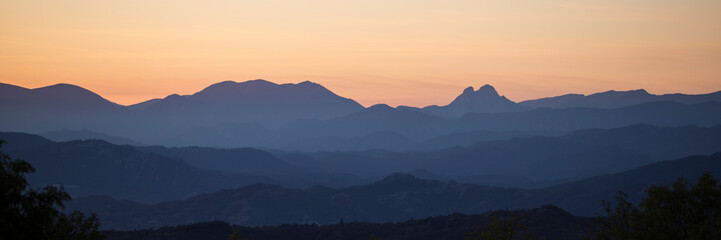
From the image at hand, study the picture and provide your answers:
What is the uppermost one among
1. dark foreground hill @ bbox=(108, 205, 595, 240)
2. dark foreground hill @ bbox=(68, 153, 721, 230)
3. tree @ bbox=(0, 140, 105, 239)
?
tree @ bbox=(0, 140, 105, 239)

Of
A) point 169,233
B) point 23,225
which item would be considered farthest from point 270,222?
point 23,225

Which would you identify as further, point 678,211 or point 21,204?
point 678,211

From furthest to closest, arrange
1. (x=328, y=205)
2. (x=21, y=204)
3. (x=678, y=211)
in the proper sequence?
1. (x=328, y=205)
2. (x=678, y=211)
3. (x=21, y=204)

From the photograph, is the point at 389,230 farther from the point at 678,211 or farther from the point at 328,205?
the point at 328,205

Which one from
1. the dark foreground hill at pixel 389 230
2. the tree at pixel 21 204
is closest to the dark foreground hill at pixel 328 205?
the dark foreground hill at pixel 389 230

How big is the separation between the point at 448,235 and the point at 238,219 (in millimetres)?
81510

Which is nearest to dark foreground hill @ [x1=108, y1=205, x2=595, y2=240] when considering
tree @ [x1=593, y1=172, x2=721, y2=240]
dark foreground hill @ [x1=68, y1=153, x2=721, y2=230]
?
→ dark foreground hill @ [x1=68, y1=153, x2=721, y2=230]

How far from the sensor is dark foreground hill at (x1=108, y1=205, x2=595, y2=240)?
98000 mm

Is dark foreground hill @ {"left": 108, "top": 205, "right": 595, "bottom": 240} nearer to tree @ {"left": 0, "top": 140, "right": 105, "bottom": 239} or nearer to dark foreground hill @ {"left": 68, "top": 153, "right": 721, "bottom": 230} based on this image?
dark foreground hill @ {"left": 68, "top": 153, "right": 721, "bottom": 230}

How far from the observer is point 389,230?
10606 cm

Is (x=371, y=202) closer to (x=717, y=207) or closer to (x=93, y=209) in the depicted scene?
(x=93, y=209)

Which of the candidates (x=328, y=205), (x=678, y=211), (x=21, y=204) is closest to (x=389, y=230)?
(x=678, y=211)

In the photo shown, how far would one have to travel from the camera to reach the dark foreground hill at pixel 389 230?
9800cm

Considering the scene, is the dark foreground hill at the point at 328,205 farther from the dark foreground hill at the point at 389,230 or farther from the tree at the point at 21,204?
the tree at the point at 21,204
